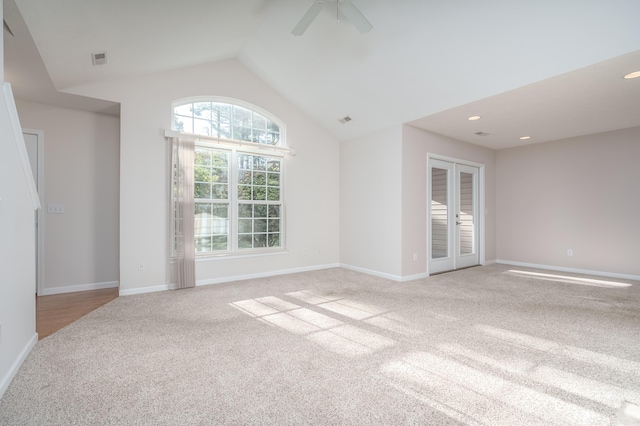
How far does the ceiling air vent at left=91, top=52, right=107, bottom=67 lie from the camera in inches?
126

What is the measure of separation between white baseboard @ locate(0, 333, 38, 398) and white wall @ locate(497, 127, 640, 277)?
740cm

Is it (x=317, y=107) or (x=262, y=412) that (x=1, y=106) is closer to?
(x=262, y=412)

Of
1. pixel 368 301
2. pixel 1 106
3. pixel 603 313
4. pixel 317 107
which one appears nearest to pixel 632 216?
pixel 603 313

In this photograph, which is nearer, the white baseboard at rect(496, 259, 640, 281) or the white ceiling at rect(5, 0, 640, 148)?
the white ceiling at rect(5, 0, 640, 148)

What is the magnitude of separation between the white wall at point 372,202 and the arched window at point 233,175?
1.27m

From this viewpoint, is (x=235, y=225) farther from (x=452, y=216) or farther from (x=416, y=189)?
(x=452, y=216)

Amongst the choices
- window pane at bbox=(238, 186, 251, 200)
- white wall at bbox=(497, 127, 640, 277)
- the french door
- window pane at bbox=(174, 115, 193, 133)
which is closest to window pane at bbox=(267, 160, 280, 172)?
window pane at bbox=(238, 186, 251, 200)

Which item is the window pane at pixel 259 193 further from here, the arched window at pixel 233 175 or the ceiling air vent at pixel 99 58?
the ceiling air vent at pixel 99 58

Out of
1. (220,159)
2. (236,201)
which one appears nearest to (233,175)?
(220,159)

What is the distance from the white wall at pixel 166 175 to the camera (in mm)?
3982

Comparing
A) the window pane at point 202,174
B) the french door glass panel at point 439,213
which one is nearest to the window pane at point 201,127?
the window pane at point 202,174

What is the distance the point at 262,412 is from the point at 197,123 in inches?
161

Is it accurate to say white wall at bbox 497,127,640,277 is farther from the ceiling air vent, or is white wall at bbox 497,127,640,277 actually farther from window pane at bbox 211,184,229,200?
the ceiling air vent

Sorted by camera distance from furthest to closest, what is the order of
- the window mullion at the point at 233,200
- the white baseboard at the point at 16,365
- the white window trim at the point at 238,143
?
the window mullion at the point at 233,200
the white window trim at the point at 238,143
the white baseboard at the point at 16,365
